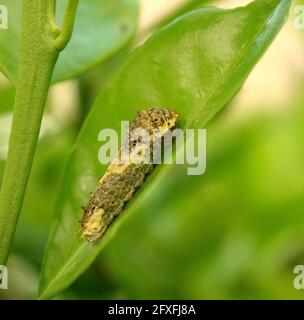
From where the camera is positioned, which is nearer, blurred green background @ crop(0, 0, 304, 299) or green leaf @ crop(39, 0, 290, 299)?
green leaf @ crop(39, 0, 290, 299)

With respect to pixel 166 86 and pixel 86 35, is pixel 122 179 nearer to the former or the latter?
pixel 166 86

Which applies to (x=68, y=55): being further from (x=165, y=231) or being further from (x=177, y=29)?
(x=165, y=231)

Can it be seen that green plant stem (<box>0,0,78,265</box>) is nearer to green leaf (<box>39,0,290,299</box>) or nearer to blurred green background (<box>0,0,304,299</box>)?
green leaf (<box>39,0,290,299</box>)

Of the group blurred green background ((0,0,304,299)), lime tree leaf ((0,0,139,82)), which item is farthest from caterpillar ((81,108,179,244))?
blurred green background ((0,0,304,299))

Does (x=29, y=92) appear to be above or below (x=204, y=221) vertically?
below

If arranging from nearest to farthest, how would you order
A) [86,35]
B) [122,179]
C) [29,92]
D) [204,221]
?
1. [29,92]
2. [122,179]
3. [86,35]
4. [204,221]

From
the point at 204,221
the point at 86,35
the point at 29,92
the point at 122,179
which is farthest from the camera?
the point at 204,221

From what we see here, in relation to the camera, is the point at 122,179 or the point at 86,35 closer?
the point at 122,179

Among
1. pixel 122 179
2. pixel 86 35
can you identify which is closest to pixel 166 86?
pixel 122 179
